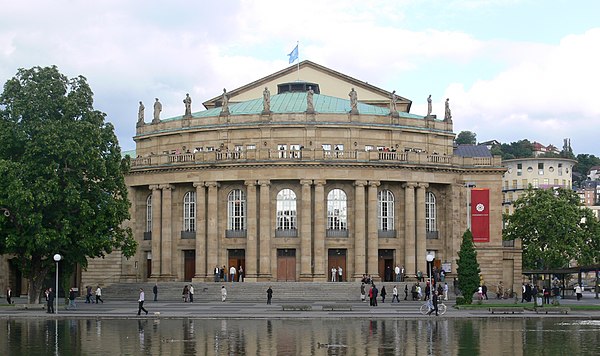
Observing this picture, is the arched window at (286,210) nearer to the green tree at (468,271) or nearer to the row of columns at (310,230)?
the row of columns at (310,230)

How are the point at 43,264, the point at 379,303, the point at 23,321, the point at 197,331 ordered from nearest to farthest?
the point at 197,331 < the point at 23,321 < the point at 43,264 < the point at 379,303

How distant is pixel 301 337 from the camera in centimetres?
4100

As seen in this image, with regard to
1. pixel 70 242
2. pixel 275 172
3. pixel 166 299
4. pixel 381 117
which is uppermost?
pixel 381 117

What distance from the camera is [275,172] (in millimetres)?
83688

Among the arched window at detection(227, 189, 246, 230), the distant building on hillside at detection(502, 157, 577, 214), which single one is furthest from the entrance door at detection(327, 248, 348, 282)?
the distant building on hillside at detection(502, 157, 577, 214)

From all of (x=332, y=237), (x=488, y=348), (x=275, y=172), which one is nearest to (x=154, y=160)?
(x=275, y=172)

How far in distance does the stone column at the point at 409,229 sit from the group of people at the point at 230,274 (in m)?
15.4

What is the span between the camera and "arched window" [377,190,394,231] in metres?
86.3

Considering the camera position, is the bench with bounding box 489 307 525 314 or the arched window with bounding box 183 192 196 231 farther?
the arched window with bounding box 183 192 196 231

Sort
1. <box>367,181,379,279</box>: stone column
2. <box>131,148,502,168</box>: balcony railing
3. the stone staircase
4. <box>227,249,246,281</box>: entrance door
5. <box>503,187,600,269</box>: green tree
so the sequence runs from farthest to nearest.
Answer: <box>503,187,600,269</box>: green tree → <box>227,249,246,281</box>: entrance door → <box>131,148,502,168</box>: balcony railing → <box>367,181,379,279</box>: stone column → the stone staircase

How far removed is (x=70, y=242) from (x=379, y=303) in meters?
25.0

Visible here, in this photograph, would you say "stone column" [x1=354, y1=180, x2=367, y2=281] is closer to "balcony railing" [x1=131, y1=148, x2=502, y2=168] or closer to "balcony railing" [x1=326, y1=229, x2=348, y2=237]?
"balcony railing" [x1=326, y1=229, x2=348, y2=237]

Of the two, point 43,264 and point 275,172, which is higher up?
point 275,172

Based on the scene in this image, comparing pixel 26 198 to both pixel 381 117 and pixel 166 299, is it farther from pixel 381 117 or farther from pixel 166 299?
pixel 381 117
